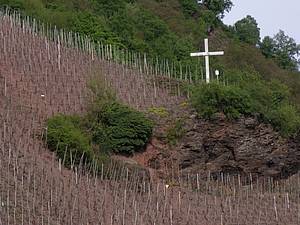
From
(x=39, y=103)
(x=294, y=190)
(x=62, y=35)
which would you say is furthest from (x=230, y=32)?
(x=39, y=103)

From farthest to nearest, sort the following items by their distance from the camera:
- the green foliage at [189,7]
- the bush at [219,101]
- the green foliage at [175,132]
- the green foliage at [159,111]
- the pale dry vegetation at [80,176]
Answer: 1. the green foliage at [189,7]
2. the green foliage at [159,111]
3. the bush at [219,101]
4. the green foliage at [175,132]
5. the pale dry vegetation at [80,176]

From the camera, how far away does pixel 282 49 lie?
222 feet

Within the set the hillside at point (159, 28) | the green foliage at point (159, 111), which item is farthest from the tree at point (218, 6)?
the green foliage at point (159, 111)

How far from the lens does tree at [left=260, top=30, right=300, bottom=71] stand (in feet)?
219

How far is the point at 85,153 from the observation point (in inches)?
906

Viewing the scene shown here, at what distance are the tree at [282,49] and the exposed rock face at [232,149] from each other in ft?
126

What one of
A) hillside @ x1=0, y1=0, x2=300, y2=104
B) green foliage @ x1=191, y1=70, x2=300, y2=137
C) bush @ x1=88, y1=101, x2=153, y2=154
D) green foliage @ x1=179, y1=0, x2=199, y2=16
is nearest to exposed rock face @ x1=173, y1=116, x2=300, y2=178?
green foliage @ x1=191, y1=70, x2=300, y2=137

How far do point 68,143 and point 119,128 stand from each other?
10.7ft

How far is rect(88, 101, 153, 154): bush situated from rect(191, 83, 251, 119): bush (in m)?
2.35

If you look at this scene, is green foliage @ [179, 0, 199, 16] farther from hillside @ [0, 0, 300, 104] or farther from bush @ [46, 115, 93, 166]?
bush @ [46, 115, 93, 166]

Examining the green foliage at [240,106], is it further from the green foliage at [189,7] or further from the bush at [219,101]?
the green foliage at [189,7]

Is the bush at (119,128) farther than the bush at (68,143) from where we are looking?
Yes

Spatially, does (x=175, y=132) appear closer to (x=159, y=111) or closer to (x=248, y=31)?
(x=159, y=111)

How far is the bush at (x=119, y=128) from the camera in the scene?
2558 centimetres
